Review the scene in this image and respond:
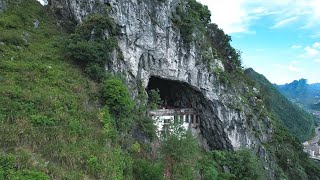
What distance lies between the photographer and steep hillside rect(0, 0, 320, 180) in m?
16.4

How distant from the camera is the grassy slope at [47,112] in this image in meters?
15.4

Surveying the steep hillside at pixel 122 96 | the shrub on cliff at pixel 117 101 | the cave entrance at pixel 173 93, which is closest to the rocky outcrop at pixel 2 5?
the steep hillside at pixel 122 96

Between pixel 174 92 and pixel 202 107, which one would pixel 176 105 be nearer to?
pixel 174 92

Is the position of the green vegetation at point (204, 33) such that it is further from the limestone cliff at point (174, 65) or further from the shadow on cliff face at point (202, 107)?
the shadow on cliff face at point (202, 107)

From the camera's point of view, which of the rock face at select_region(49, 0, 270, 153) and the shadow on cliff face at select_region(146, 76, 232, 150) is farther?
the shadow on cliff face at select_region(146, 76, 232, 150)

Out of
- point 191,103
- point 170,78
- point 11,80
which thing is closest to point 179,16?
point 170,78

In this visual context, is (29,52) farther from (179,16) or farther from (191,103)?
(191,103)

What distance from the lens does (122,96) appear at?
20969mm

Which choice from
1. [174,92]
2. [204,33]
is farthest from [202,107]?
[204,33]

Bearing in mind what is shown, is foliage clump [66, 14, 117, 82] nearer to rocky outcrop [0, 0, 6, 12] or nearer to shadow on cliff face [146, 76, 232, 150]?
rocky outcrop [0, 0, 6, 12]

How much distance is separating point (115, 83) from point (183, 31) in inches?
428

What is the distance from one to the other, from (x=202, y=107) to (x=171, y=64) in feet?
18.9

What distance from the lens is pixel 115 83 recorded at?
21.1 m

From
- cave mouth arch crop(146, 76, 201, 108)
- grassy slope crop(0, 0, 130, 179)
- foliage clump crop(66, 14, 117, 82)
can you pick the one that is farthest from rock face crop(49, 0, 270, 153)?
grassy slope crop(0, 0, 130, 179)
